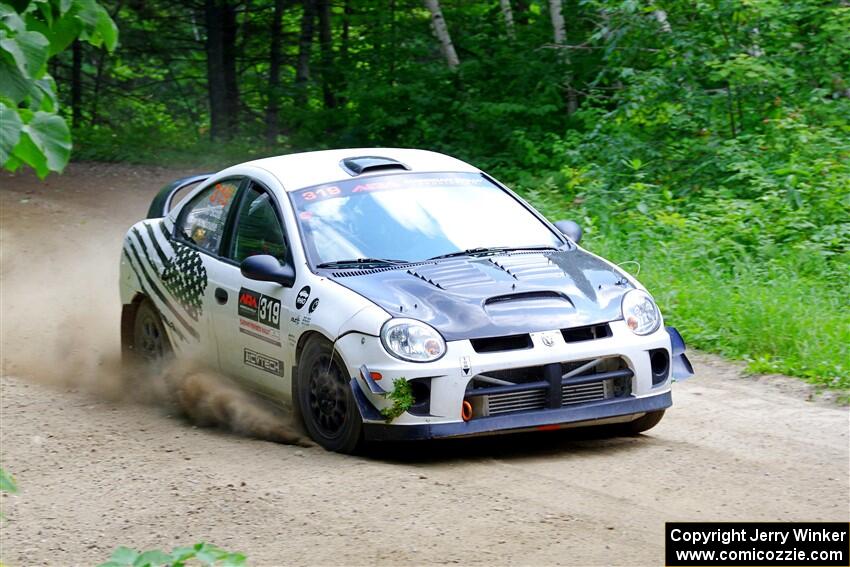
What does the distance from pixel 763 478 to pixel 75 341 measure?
6843 millimetres

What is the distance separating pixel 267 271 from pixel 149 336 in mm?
2224

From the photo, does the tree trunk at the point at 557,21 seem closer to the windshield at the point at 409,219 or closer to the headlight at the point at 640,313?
the windshield at the point at 409,219

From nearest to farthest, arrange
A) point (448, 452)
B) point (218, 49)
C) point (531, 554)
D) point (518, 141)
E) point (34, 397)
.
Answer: point (531, 554) < point (448, 452) < point (34, 397) < point (518, 141) < point (218, 49)

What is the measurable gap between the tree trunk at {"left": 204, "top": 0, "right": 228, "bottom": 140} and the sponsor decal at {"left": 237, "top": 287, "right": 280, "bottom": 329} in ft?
58.2

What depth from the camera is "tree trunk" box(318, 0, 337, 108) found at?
2327 centimetres

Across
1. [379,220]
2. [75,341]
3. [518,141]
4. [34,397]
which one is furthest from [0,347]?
[518,141]

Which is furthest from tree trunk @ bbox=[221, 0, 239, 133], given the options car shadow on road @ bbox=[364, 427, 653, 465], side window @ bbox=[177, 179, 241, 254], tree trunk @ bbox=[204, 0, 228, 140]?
car shadow on road @ bbox=[364, 427, 653, 465]

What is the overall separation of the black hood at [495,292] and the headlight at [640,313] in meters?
0.06

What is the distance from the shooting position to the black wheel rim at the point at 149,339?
8.85 m

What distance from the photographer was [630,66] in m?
16.6

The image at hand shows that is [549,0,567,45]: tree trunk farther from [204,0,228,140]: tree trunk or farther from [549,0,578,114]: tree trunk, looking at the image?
[204,0,228,140]: tree trunk

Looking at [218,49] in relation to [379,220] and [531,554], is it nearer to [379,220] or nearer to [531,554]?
[379,220]

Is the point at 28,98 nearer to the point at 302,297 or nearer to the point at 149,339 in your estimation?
the point at 302,297

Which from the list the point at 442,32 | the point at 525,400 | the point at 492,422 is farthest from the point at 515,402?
the point at 442,32
